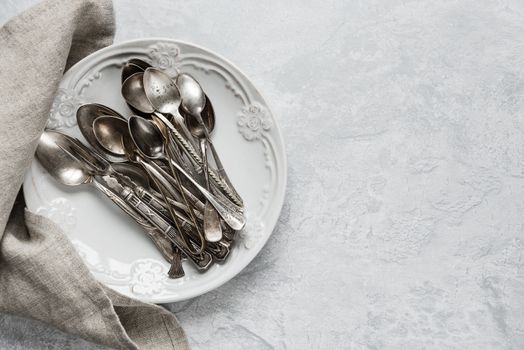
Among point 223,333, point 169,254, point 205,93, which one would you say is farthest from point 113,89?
point 223,333

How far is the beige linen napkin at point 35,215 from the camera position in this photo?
28.9 inches

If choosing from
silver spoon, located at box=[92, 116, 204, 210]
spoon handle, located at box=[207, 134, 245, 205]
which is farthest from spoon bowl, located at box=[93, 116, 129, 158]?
spoon handle, located at box=[207, 134, 245, 205]

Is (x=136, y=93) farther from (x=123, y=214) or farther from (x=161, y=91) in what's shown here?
(x=123, y=214)

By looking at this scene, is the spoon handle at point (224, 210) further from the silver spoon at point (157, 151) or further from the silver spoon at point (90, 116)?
the silver spoon at point (90, 116)

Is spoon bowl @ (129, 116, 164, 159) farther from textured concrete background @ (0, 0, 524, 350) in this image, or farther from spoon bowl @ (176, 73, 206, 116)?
textured concrete background @ (0, 0, 524, 350)

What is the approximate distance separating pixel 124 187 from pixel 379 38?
425 millimetres

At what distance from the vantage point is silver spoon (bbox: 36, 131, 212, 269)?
0.78m

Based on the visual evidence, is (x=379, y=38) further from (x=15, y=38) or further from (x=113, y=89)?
(x=15, y=38)

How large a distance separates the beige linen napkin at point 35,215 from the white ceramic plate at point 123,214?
0.04 m

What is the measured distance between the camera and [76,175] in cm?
79

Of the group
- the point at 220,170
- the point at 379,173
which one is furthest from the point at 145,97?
the point at 379,173

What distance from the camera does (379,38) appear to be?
2.78 feet

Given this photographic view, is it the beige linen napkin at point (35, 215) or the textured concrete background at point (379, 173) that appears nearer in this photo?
the beige linen napkin at point (35, 215)

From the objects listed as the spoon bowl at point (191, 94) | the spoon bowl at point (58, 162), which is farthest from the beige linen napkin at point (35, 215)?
the spoon bowl at point (191, 94)
